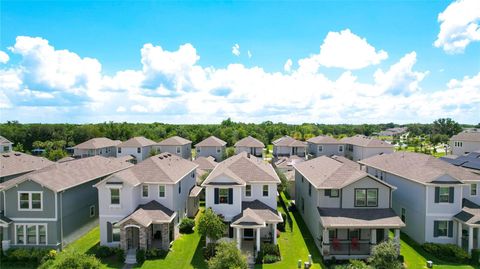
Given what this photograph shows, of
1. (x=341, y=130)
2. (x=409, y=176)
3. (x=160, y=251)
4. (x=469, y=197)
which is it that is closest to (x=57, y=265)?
(x=160, y=251)

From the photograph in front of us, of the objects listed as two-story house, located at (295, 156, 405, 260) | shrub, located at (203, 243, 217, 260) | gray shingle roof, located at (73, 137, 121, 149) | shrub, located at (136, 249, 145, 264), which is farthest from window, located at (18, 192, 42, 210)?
gray shingle roof, located at (73, 137, 121, 149)

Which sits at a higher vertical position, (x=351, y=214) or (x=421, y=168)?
(x=421, y=168)

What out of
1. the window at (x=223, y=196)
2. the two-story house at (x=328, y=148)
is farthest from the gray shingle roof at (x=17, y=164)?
the two-story house at (x=328, y=148)

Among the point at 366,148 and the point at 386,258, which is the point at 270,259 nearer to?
the point at 386,258

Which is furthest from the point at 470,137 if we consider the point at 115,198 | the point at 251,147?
the point at 115,198

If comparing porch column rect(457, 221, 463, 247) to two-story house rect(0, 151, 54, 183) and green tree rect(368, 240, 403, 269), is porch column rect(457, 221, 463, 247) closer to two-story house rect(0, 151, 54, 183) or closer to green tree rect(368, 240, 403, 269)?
green tree rect(368, 240, 403, 269)

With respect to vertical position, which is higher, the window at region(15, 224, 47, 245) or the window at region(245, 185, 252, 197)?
the window at region(245, 185, 252, 197)
